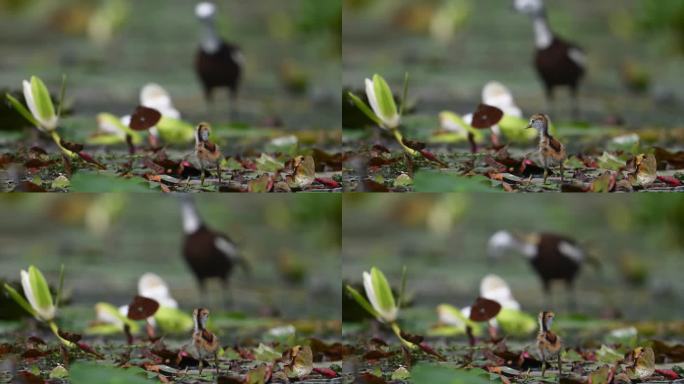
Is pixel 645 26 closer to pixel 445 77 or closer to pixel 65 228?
pixel 445 77

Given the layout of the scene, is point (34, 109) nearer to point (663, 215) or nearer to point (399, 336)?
point (399, 336)

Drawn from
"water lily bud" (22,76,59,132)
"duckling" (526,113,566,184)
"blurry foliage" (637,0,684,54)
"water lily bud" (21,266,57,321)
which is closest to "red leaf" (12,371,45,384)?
"water lily bud" (21,266,57,321)

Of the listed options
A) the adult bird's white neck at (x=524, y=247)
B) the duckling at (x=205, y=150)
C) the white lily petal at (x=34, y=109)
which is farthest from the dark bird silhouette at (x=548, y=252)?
the white lily petal at (x=34, y=109)

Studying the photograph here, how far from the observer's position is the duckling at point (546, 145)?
11.8ft

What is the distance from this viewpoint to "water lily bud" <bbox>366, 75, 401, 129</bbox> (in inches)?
143

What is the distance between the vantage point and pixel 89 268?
371cm

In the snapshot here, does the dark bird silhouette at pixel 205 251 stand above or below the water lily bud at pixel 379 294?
above

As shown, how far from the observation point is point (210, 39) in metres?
3.72

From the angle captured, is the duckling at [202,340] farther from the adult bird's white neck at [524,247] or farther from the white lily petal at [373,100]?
the adult bird's white neck at [524,247]

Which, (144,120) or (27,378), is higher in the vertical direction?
(144,120)

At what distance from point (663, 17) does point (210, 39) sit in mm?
1324

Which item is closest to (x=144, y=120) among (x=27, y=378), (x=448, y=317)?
(x=27, y=378)

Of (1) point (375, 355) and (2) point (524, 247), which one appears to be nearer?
(1) point (375, 355)

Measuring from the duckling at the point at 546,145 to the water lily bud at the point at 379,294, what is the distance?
552mm
